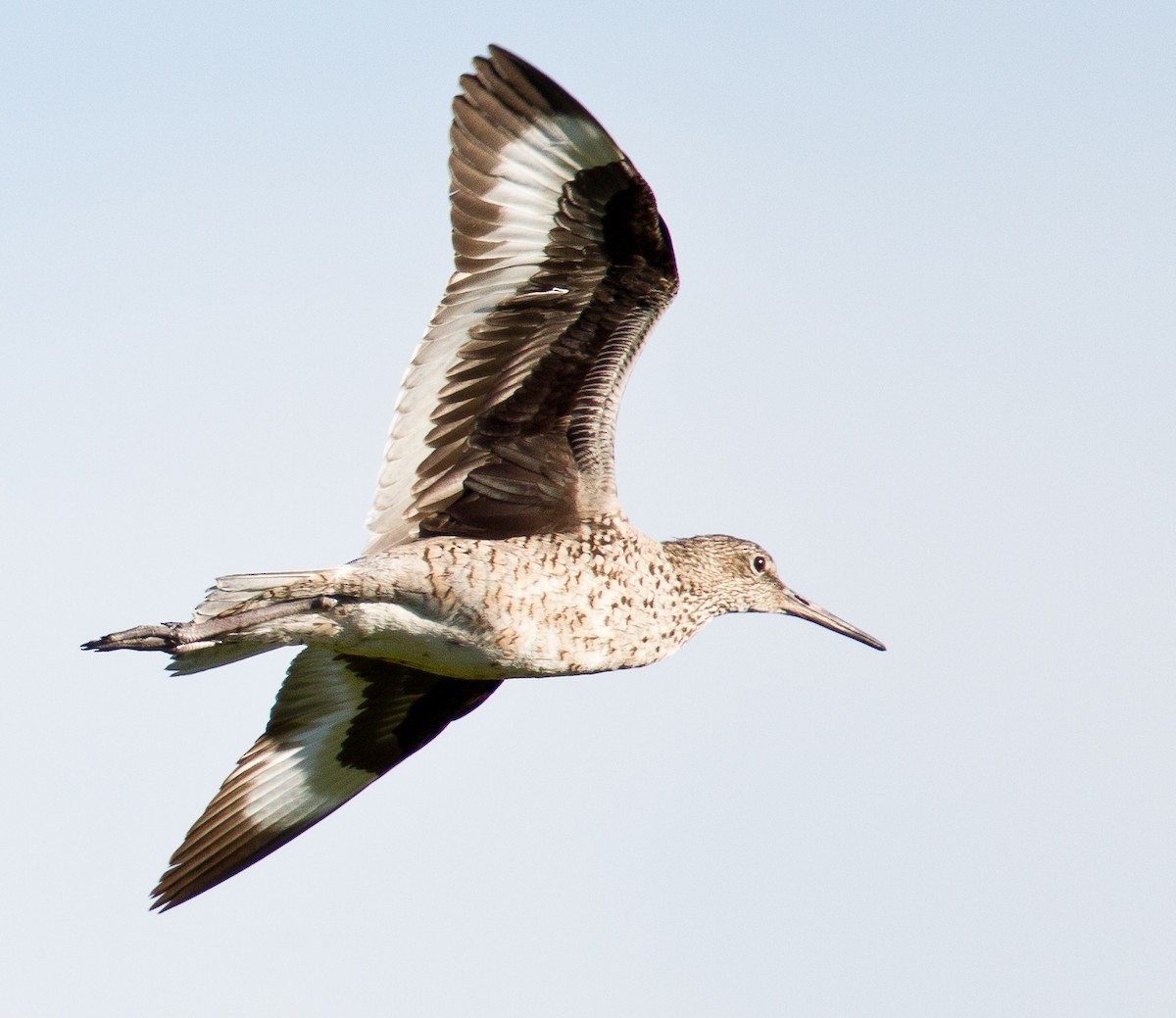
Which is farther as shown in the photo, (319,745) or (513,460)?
(319,745)

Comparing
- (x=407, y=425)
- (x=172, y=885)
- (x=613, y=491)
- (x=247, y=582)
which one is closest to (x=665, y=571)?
(x=613, y=491)

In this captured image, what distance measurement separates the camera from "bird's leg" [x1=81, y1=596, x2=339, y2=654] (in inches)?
280

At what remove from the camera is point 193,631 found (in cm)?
720

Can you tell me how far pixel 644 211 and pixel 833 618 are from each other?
3.15m

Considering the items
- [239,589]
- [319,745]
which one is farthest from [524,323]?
[319,745]

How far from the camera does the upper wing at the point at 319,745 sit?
861 cm

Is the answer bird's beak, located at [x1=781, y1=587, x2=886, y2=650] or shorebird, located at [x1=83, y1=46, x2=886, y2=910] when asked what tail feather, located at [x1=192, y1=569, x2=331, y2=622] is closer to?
shorebird, located at [x1=83, y1=46, x2=886, y2=910]

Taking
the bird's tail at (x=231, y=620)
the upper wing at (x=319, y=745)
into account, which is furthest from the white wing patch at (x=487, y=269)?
the upper wing at (x=319, y=745)

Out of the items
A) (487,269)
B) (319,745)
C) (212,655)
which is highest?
(487,269)

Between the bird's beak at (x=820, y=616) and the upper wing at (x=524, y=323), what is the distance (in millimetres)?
1741

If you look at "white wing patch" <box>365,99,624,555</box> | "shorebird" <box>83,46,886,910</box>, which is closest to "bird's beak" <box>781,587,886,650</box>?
"shorebird" <box>83,46,886,910</box>

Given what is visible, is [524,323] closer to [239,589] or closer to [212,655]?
[239,589]

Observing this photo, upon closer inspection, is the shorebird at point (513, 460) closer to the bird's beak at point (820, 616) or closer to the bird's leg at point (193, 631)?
the bird's leg at point (193, 631)

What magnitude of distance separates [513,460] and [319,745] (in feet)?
6.56
